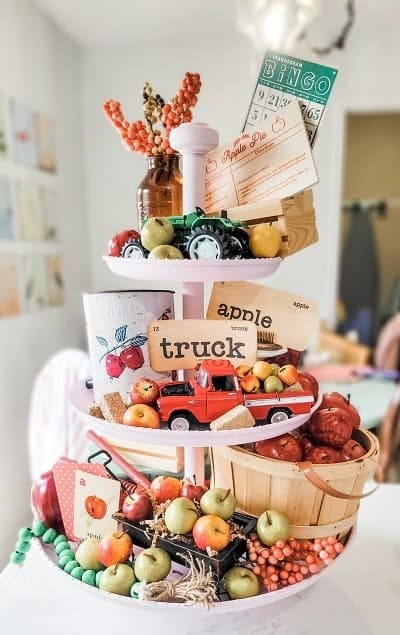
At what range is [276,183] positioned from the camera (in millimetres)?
797

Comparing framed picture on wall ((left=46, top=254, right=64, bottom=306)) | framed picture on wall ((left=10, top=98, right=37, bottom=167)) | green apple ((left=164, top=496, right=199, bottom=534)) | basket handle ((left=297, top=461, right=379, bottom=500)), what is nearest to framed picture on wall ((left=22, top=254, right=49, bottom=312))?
framed picture on wall ((left=46, top=254, right=64, bottom=306))

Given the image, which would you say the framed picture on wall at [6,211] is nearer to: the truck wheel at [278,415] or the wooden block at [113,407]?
the wooden block at [113,407]

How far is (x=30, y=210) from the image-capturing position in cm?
225

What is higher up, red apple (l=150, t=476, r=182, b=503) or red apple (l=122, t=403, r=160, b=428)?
red apple (l=122, t=403, r=160, b=428)

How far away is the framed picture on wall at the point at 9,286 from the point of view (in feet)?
Result: 6.68

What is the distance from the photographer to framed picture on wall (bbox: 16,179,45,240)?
2.16 metres

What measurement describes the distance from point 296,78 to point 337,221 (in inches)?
80.1

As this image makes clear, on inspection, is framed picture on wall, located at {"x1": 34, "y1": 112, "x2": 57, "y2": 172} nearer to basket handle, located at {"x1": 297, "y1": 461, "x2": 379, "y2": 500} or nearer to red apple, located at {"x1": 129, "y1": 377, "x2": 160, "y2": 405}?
red apple, located at {"x1": 129, "y1": 377, "x2": 160, "y2": 405}

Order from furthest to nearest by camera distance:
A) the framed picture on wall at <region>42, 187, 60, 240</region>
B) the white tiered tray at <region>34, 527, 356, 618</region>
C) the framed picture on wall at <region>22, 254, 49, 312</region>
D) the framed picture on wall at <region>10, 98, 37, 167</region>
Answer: the framed picture on wall at <region>42, 187, 60, 240</region> < the framed picture on wall at <region>22, 254, 49, 312</region> < the framed picture on wall at <region>10, 98, 37, 167</region> < the white tiered tray at <region>34, 527, 356, 618</region>

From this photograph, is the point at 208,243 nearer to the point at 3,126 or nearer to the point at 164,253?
the point at 164,253

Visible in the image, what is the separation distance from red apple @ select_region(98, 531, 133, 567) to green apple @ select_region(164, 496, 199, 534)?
0.07m

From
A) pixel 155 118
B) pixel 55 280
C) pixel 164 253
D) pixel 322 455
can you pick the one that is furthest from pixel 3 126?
pixel 322 455

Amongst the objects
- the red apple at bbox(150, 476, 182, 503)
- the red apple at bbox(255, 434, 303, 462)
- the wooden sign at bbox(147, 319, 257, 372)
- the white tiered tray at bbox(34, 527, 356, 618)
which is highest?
the wooden sign at bbox(147, 319, 257, 372)

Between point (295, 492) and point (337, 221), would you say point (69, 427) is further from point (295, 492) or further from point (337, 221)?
point (337, 221)
